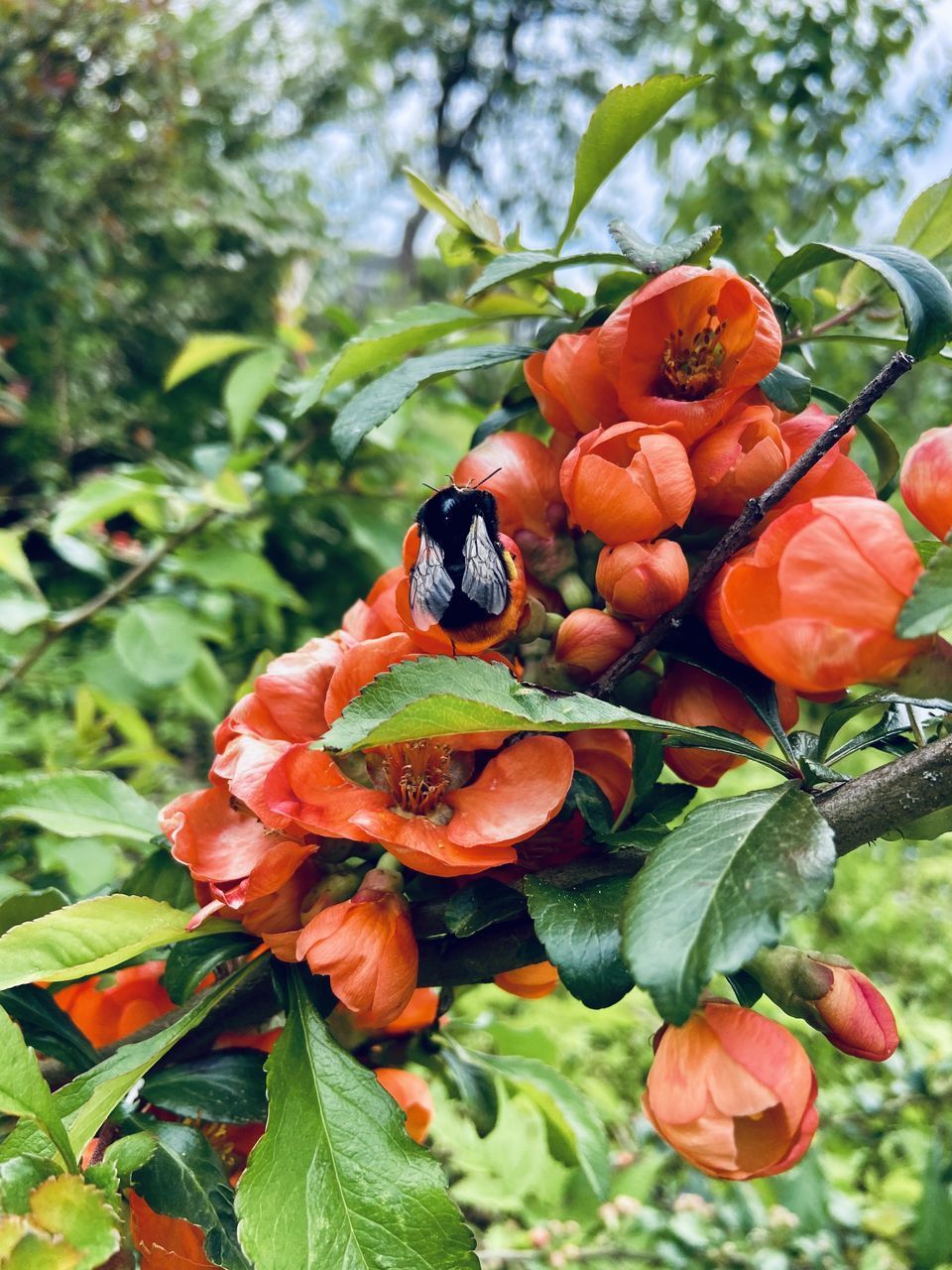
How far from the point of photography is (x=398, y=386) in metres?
0.46

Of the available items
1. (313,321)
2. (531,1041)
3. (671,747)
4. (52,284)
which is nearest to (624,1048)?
(531,1041)

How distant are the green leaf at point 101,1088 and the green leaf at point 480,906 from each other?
0.12 metres

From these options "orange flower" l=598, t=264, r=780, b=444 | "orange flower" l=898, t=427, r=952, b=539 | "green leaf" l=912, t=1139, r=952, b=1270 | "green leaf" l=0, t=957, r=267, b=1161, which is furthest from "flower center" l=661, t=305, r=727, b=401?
"green leaf" l=912, t=1139, r=952, b=1270

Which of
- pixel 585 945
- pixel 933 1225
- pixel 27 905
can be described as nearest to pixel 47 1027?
pixel 27 905

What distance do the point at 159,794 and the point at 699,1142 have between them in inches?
59.8

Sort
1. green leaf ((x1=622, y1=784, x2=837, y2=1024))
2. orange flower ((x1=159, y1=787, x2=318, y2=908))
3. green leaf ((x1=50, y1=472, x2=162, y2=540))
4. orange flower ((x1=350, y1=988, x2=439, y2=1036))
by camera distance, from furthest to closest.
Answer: green leaf ((x1=50, y1=472, x2=162, y2=540)) → orange flower ((x1=350, y1=988, x2=439, y2=1036)) → orange flower ((x1=159, y1=787, x2=318, y2=908)) → green leaf ((x1=622, y1=784, x2=837, y2=1024))

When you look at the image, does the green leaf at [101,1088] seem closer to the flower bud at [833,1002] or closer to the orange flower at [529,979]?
the orange flower at [529,979]

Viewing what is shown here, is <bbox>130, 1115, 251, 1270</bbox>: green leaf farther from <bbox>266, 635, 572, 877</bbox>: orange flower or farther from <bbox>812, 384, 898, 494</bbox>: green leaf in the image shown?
<bbox>812, 384, 898, 494</bbox>: green leaf

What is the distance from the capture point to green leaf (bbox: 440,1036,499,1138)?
0.54 meters

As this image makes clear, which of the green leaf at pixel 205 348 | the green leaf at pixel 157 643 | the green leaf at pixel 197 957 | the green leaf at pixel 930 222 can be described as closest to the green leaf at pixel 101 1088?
the green leaf at pixel 197 957

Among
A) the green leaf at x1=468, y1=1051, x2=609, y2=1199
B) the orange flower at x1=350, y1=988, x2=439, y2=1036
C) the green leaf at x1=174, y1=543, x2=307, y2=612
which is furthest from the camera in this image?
the green leaf at x1=174, y1=543, x2=307, y2=612

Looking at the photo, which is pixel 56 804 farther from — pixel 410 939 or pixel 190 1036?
pixel 410 939

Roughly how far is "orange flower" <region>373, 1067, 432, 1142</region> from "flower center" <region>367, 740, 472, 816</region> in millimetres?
190

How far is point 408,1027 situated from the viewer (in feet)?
1.57
